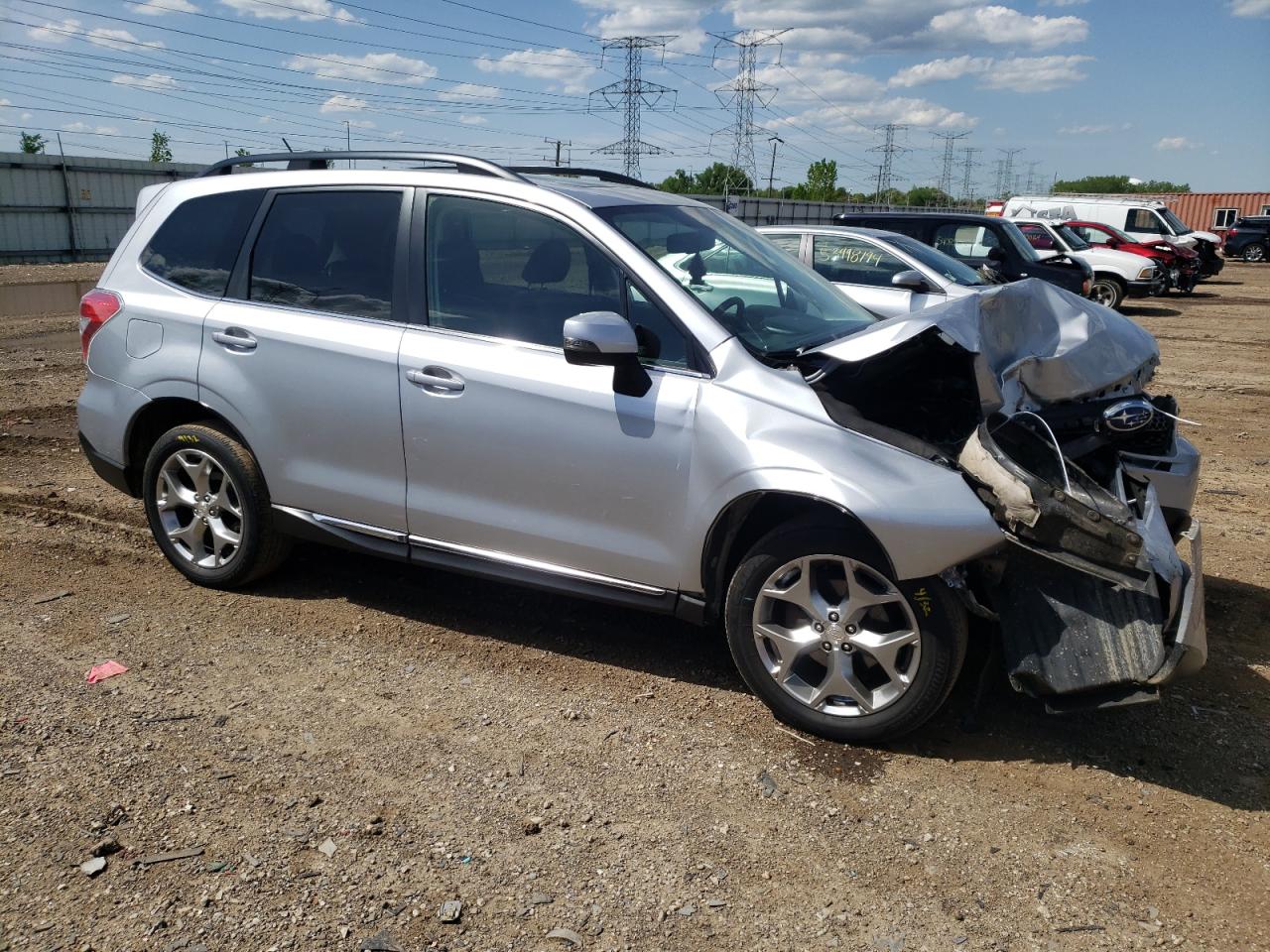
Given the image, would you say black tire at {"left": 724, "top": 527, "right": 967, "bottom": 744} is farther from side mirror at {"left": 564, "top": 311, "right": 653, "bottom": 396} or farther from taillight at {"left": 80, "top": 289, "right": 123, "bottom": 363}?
taillight at {"left": 80, "top": 289, "right": 123, "bottom": 363}

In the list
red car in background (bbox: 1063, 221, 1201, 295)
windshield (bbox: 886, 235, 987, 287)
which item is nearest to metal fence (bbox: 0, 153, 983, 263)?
red car in background (bbox: 1063, 221, 1201, 295)

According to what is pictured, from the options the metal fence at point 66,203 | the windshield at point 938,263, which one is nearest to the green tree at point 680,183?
the metal fence at point 66,203

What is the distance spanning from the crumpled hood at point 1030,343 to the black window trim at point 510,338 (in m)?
0.46

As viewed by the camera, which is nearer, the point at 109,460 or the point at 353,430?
the point at 353,430

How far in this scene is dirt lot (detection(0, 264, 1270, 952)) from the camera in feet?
9.17

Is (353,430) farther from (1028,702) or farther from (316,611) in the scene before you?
(1028,702)

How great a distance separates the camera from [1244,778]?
3.51m

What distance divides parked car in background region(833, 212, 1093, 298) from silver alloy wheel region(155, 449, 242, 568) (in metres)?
9.12

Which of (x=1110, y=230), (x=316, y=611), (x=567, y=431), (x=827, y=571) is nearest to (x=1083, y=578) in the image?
(x=827, y=571)

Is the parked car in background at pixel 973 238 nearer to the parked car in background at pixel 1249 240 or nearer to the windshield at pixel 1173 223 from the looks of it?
the windshield at pixel 1173 223

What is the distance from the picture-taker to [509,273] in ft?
13.6

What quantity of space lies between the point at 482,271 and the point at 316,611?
1776 millimetres

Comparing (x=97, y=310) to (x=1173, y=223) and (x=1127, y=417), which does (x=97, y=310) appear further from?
(x=1173, y=223)

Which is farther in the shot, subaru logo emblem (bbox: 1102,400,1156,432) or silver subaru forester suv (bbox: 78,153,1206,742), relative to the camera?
subaru logo emblem (bbox: 1102,400,1156,432)
